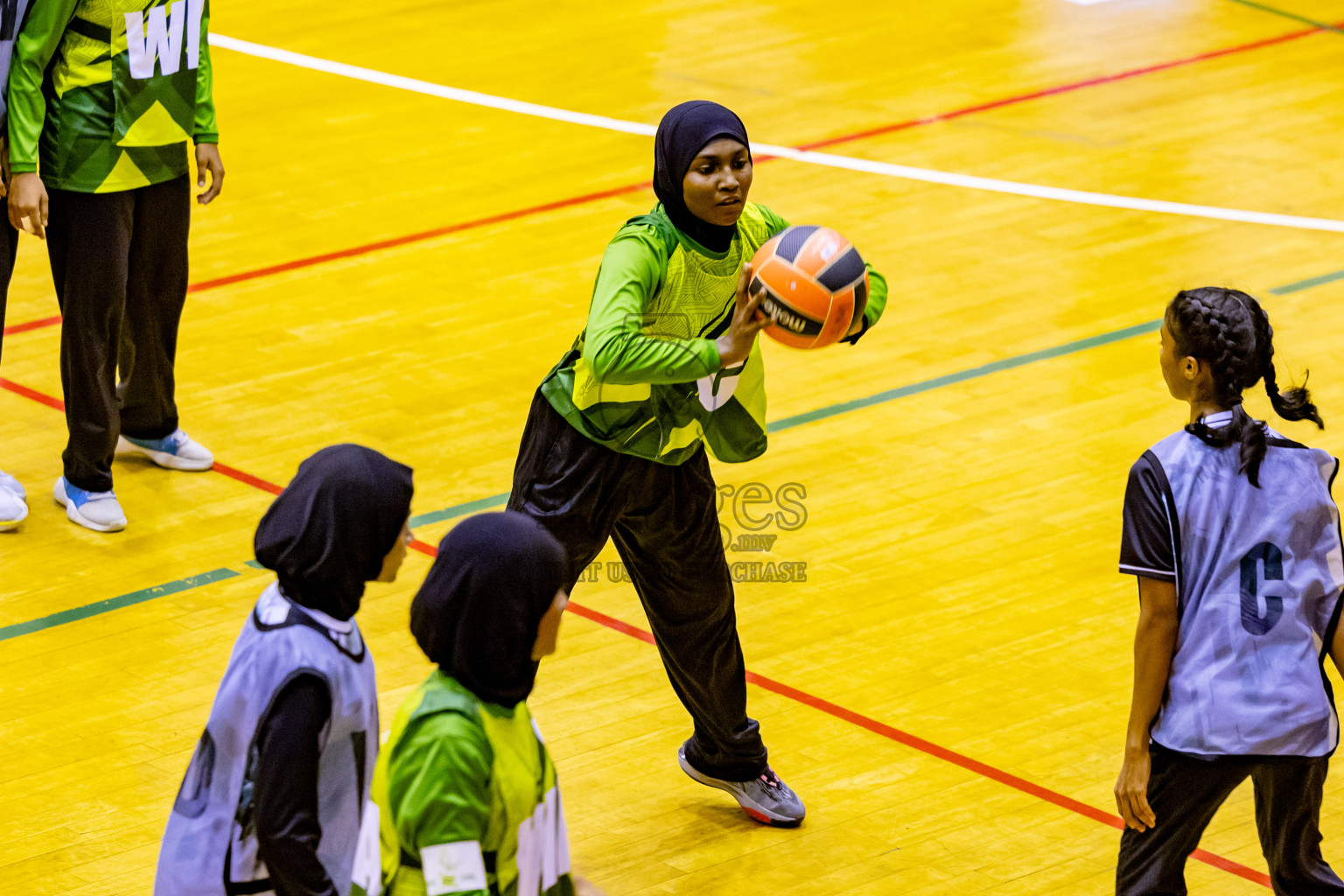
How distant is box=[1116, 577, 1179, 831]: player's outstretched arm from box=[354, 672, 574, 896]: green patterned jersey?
1.36m

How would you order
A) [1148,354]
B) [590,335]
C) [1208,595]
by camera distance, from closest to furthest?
1. [1208,595]
2. [590,335]
3. [1148,354]

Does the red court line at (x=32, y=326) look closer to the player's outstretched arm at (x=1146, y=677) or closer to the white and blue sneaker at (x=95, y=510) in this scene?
the white and blue sneaker at (x=95, y=510)

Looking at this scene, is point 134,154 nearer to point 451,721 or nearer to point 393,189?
point 393,189

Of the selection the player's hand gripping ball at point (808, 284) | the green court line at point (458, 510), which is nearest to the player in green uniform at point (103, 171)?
the green court line at point (458, 510)

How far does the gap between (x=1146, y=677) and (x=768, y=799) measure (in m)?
1.63

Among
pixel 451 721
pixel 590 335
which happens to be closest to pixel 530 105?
pixel 590 335

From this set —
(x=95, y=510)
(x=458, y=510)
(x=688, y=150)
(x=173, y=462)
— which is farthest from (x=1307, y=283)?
(x=95, y=510)

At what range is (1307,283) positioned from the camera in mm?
9352

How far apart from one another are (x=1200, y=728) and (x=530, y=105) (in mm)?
8553

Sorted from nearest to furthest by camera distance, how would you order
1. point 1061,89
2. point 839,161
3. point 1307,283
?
point 1307,283 → point 839,161 → point 1061,89

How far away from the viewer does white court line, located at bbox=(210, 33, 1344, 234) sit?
10.2 m

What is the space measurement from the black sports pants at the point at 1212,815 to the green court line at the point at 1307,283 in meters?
5.53

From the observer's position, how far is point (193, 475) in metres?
7.52

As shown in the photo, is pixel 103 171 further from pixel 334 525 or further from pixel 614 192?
pixel 614 192
